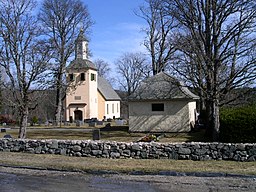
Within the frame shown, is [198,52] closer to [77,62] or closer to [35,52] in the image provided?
[35,52]

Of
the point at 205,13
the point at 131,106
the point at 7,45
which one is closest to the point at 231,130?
the point at 205,13

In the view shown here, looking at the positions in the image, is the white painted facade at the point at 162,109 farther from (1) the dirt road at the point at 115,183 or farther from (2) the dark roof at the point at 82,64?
(2) the dark roof at the point at 82,64

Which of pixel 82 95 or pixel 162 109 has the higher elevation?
pixel 82 95

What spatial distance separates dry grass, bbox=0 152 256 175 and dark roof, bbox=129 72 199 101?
15553 millimetres

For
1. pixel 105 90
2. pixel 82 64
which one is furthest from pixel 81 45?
pixel 105 90

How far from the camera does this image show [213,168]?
12836mm

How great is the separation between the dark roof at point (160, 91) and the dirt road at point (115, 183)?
721 inches

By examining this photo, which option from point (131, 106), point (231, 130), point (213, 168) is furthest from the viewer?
point (131, 106)

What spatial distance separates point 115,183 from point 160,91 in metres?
21.1

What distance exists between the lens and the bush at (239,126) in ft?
65.8

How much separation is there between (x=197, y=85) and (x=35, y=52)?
11283mm

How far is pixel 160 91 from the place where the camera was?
31469 millimetres

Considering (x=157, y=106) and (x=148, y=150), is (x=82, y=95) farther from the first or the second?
(x=148, y=150)

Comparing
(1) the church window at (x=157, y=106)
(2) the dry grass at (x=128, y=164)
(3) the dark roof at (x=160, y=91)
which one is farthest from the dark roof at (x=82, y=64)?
(2) the dry grass at (x=128, y=164)
